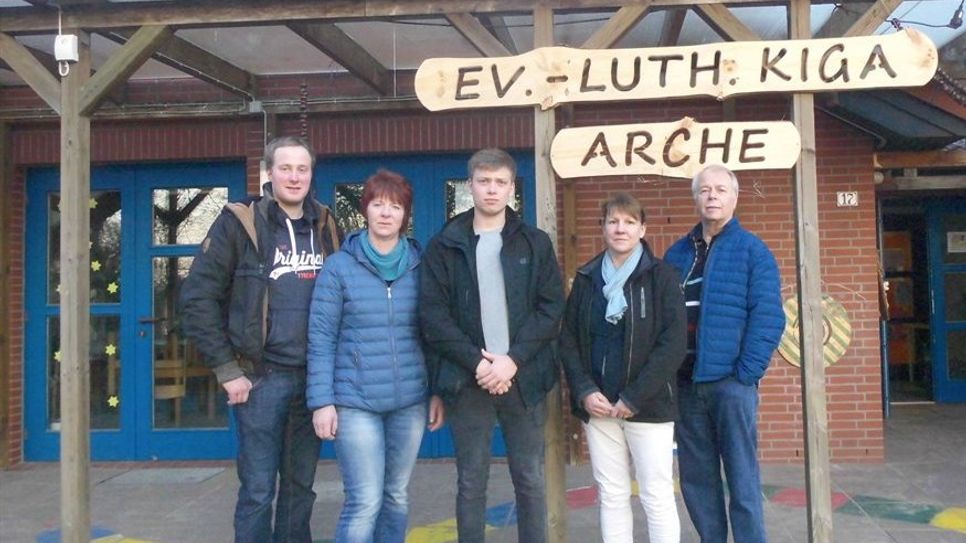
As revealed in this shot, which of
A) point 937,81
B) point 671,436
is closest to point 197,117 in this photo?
point 671,436

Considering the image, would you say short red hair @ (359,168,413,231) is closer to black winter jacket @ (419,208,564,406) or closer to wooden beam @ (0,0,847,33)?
black winter jacket @ (419,208,564,406)

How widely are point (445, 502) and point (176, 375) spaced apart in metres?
2.63

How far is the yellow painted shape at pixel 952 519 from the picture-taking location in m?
4.59

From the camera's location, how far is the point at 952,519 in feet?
15.5

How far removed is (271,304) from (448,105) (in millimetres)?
1187

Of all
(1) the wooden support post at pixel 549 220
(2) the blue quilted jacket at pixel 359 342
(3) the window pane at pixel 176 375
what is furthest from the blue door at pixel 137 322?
(2) the blue quilted jacket at pixel 359 342

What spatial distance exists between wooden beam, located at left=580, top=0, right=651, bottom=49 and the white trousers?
5.60 ft

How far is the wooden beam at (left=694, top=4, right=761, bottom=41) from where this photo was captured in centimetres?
385

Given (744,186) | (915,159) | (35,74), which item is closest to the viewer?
(35,74)

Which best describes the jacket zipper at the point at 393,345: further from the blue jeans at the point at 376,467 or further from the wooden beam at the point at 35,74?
the wooden beam at the point at 35,74

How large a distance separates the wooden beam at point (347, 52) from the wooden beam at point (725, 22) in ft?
6.71

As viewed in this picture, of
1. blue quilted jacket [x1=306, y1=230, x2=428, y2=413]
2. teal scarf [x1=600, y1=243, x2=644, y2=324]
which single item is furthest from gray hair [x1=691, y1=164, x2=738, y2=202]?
blue quilted jacket [x1=306, y1=230, x2=428, y2=413]

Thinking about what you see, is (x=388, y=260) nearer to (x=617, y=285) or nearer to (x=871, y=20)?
(x=617, y=285)

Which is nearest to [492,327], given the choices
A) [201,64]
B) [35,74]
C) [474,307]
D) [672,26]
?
[474,307]
